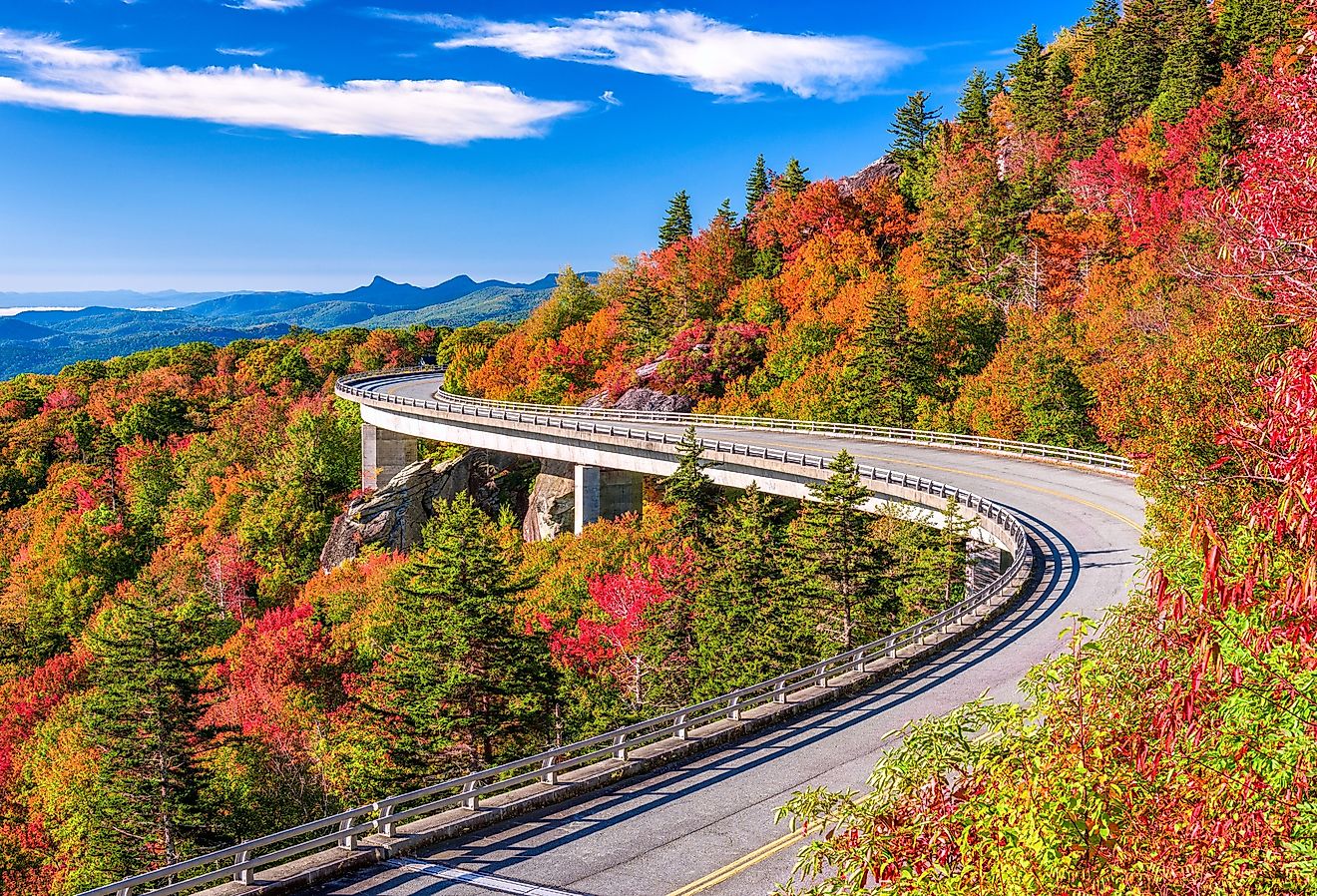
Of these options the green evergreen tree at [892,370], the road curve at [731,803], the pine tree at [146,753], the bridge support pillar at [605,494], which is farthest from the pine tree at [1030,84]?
the pine tree at [146,753]

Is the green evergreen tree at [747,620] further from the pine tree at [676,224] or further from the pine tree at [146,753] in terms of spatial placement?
the pine tree at [676,224]

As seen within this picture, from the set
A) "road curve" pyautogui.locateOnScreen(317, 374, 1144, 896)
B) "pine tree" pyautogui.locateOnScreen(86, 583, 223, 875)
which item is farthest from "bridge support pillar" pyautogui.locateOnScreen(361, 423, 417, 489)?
"road curve" pyautogui.locateOnScreen(317, 374, 1144, 896)

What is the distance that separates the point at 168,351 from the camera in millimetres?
127125

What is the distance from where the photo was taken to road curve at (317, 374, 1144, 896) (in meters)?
12.8

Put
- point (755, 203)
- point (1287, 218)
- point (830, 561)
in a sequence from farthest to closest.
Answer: point (755, 203)
point (830, 561)
point (1287, 218)

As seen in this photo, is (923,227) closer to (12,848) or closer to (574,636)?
(574,636)

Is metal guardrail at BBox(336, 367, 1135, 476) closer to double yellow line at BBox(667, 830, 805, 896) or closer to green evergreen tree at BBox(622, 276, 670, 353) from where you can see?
green evergreen tree at BBox(622, 276, 670, 353)

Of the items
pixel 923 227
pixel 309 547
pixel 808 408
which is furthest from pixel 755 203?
pixel 309 547

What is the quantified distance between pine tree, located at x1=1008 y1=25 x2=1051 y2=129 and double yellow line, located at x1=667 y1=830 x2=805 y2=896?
78.0 metres

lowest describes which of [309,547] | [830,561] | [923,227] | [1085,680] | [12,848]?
[12,848]

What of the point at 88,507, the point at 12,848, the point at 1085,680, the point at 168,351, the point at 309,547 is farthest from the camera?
the point at 168,351

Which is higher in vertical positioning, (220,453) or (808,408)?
(808,408)

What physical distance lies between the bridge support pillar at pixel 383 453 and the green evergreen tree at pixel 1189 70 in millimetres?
61178

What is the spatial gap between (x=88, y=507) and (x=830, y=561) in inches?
3061
